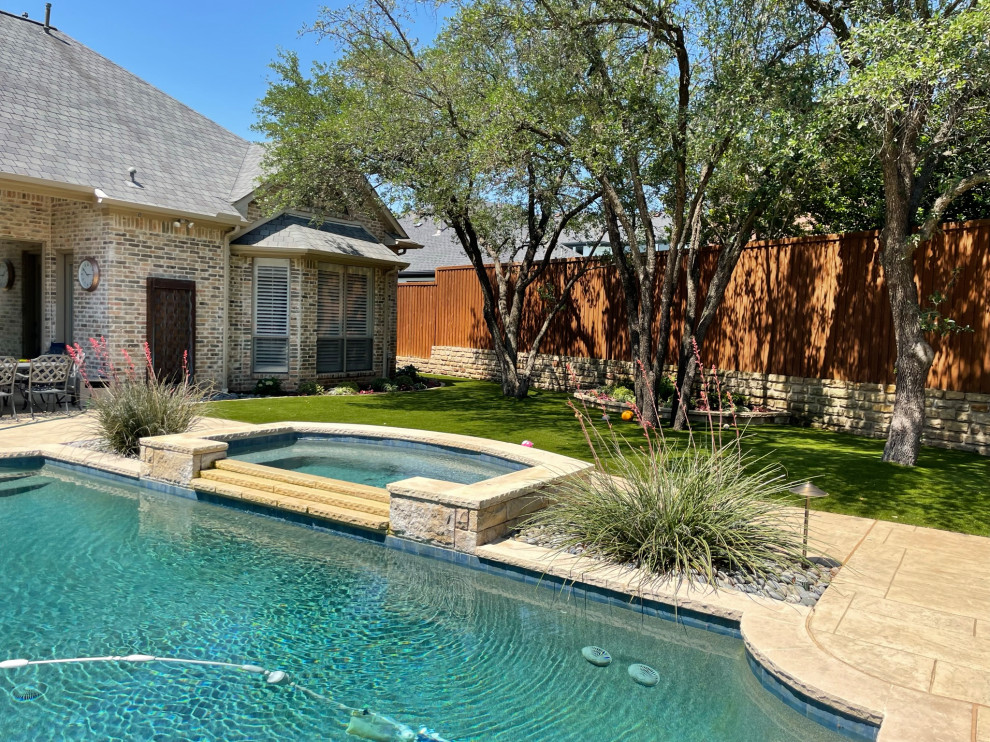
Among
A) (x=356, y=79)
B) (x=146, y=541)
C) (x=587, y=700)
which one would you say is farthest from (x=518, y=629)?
(x=356, y=79)

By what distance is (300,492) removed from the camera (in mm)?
6301

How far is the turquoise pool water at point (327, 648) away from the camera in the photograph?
3.15 metres

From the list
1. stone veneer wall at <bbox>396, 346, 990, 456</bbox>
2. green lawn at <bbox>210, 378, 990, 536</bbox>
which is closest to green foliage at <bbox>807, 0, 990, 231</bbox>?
stone veneer wall at <bbox>396, 346, 990, 456</bbox>

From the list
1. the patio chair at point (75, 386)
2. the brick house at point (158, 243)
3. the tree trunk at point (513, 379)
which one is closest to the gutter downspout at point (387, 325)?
the brick house at point (158, 243)

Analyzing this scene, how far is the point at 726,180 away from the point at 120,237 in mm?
9723

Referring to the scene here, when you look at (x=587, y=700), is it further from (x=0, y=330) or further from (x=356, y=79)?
(x=0, y=330)

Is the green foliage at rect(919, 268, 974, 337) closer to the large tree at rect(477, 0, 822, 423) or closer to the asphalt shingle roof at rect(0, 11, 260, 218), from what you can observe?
the large tree at rect(477, 0, 822, 423)

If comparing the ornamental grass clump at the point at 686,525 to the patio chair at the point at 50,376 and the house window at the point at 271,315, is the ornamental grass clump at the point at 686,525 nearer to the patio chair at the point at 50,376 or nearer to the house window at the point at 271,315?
the patio chair at the point at 50,376

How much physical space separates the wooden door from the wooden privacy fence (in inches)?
322

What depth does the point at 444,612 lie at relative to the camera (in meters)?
4.38

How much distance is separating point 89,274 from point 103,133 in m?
2.94

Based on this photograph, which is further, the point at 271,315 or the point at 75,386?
the point at 271,315

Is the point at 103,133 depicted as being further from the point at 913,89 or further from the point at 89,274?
the point at 913,89

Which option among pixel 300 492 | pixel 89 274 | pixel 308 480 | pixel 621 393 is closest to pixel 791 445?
pixel 621 393
